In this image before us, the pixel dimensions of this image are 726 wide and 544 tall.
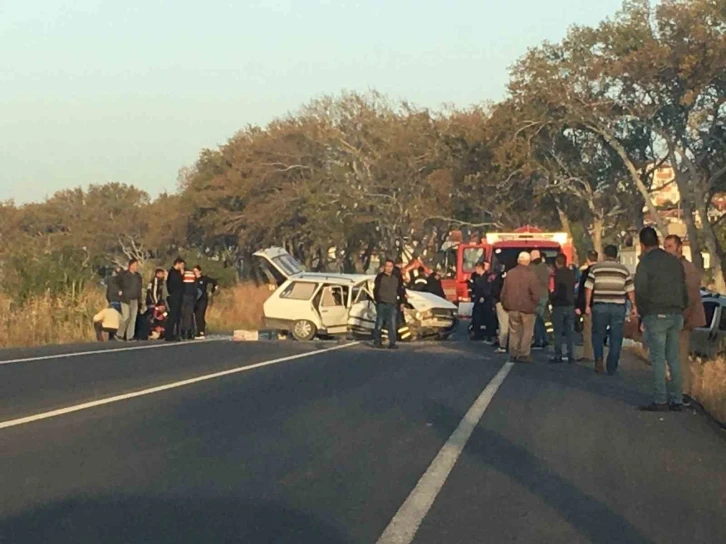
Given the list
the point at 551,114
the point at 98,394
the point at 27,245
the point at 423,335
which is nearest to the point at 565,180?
the point at 551,114

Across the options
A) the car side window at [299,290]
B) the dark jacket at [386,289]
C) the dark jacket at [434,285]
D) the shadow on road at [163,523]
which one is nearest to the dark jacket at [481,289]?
the dark jacket at [434,285]

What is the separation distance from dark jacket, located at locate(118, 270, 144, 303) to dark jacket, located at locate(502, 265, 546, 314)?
905cm

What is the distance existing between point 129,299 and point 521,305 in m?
9.56

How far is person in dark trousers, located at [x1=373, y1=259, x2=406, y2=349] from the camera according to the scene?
75.9ft

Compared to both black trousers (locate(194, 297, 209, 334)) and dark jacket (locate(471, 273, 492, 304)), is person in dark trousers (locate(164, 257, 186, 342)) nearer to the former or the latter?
black trousers (locate(194, 297, 209, 334))

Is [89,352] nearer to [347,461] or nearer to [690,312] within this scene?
[690,312]

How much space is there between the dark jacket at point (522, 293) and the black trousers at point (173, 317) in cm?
830

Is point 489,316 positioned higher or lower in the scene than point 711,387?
higher

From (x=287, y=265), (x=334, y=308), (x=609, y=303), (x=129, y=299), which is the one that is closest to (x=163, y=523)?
(x=609, y=303)

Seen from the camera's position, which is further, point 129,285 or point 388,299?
point 129,285

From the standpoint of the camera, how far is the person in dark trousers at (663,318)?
12406 millimetres

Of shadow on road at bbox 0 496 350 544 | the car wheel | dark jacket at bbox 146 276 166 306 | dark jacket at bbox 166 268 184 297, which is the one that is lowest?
the car wheel

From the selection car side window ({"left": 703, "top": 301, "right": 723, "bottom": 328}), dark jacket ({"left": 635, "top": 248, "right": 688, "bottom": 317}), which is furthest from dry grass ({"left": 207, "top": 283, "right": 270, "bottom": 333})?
dark jacket ({"left": 635, "top": 248, "right": 688, "bottom": 317})

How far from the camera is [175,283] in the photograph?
25250mm
